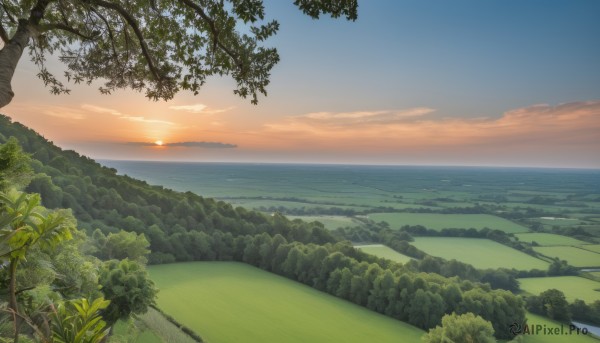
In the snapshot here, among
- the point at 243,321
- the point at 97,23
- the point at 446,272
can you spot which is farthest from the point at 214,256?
the point at 97,23

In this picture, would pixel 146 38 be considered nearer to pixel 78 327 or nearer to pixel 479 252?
pixel 78 327

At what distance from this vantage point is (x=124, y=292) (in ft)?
78.9

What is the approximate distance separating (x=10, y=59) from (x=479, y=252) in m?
123

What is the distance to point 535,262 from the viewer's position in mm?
95812

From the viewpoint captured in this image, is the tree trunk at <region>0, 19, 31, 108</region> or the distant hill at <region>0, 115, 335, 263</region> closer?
the tree trunk at <region>0, 19, 31, 108</region>

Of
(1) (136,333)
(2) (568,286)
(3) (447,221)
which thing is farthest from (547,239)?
(1) (136,333)

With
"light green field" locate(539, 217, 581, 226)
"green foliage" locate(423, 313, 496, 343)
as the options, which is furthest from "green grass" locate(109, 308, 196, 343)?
"light green field" locate(539, 217, 581, 226)

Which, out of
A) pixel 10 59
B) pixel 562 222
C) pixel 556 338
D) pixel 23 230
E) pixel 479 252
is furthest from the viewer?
pixel 562 222

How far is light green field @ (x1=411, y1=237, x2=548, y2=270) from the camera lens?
307ft

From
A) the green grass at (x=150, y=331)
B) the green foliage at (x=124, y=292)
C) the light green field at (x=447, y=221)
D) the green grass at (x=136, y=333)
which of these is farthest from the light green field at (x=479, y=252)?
the green foliage at (x=124, y=292)

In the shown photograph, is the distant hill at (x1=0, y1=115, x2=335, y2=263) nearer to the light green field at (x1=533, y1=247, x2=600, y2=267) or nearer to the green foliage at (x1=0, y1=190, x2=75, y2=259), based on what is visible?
the light green field at (x1=533, y1=247, x2=600, y2=267)

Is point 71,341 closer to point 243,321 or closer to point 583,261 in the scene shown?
point 243,321

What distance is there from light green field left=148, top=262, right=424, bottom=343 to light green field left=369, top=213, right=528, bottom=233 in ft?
320

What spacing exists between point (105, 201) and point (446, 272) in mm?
82780
